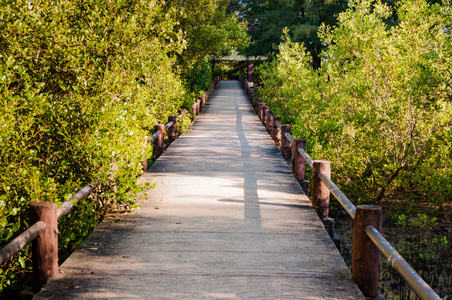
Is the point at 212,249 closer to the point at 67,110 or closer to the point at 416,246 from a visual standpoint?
the point at 67,110

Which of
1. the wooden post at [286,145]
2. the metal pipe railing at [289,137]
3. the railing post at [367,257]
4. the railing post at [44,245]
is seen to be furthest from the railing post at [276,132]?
the railing post at [44,245]

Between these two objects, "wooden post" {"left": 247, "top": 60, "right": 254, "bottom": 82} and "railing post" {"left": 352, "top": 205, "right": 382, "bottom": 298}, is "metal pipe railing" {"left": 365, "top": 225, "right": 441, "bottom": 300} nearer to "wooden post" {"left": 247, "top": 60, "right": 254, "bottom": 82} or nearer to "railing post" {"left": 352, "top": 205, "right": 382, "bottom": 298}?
"railing post" {"left": 352, "top": 205, "right": 382, "bottom": 298}

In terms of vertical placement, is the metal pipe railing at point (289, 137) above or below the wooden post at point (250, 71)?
below

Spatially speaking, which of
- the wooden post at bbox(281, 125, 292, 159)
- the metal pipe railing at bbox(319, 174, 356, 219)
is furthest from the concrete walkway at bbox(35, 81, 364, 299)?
the wooden post at bbox(281, 125, 292, 159)

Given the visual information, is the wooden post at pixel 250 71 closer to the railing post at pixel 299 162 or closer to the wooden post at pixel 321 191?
the railing post at pixel 299 162

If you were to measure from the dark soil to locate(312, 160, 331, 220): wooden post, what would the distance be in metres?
2.60

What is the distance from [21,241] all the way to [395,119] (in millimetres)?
7905

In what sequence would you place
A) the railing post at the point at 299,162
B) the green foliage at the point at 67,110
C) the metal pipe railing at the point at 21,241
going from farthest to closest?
the railing post at the point at 299,162 → the green foliage at the point at 67,110 → the metal pipe railing at the point at 21,241

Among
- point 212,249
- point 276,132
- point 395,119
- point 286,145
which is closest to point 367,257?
point 212,249

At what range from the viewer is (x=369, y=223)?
3.91 m

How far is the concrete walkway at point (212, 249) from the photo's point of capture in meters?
3.83

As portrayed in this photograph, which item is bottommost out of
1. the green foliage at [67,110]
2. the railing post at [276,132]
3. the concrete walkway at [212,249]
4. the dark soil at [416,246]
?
the dark soil at [416,246]

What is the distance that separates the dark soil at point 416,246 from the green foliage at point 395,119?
2.28 feet

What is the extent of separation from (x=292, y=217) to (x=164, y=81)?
10713 millimetres
